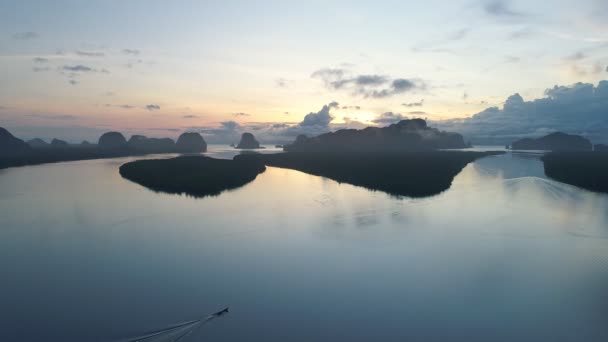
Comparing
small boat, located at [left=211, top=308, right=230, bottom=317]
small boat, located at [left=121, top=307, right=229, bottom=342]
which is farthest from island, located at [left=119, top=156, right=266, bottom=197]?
small boat, located at [left=121, top=307, right=229, bottom=342]

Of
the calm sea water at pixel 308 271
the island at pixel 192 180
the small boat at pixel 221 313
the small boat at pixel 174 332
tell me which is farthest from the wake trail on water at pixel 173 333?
the island at pixel 192 180

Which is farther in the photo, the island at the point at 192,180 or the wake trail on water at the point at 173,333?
the island at the point at 192,180

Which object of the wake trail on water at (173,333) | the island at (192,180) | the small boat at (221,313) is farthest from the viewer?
the island at (192,180)

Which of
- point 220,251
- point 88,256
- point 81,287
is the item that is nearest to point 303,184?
point 220,251

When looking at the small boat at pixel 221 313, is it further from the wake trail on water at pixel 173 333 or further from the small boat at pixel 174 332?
the wake trail on water at pixel 173 333

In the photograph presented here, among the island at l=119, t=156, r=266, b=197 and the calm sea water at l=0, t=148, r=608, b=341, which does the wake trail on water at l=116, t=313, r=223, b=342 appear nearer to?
the calm sea water at l=0, t=148, r=608, b=341

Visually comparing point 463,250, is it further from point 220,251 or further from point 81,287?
point 81,287

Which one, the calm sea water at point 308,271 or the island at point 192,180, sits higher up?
the island at point 192,180

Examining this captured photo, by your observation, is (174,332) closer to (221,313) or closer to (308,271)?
(221,313)
